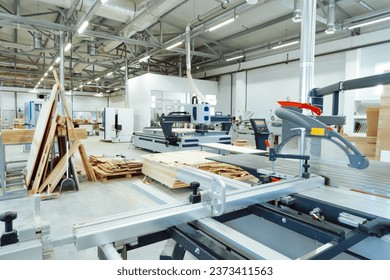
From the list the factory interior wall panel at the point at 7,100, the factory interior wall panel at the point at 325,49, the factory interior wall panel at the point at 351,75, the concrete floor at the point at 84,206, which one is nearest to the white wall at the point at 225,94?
the factory interior wall panel at the point at 325,49

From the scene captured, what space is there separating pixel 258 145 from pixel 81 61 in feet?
28.1

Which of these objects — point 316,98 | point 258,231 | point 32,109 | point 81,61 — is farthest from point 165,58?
point 258,231

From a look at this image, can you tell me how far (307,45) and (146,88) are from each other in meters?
8.28

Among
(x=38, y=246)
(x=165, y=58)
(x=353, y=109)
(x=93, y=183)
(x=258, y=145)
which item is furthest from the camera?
(x=165, y=58)

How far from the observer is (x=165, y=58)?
13.1m

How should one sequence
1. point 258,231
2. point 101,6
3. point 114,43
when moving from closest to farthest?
1. point 258,231
2. point 101,6
3. point 114,43

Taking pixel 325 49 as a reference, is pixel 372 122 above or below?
below

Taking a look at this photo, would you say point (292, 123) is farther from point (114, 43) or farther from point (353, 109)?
point (114, 43)

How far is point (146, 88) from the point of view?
421 inches

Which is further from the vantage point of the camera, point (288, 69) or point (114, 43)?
point (288, 69)

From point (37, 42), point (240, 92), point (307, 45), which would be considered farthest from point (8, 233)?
point (240, 92)

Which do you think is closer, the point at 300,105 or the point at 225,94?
the point at 300,105

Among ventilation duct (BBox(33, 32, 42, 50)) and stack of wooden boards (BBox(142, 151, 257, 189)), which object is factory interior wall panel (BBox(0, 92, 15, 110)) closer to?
ventilation duct (BBox(33, 32, 42, 50))

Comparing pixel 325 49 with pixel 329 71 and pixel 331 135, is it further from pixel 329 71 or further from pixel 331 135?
pixel 331 135
